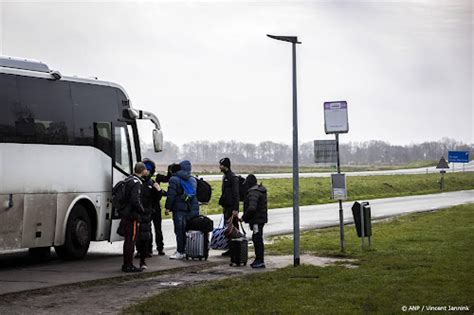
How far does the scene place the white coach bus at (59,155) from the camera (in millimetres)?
15086

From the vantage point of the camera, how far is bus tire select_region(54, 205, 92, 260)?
54.6 ft

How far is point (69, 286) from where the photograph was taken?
41.7 ft

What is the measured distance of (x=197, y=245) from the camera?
16.6 metres

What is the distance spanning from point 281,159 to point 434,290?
7087 inches

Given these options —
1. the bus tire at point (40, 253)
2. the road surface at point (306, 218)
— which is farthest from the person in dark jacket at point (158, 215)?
the bus tire at point (40, 253)

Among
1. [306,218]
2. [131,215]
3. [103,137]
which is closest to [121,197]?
[131,215]

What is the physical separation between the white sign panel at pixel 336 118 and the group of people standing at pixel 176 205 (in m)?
2.23

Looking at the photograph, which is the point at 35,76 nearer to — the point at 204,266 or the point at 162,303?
the point at 204,266

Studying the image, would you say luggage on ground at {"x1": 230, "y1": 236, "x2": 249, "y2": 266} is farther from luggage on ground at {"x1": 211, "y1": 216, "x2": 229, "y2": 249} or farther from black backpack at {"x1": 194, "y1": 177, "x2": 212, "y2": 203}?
luggage on ground at {"x1": 211, "y1": 216, "x2": 229, "y2": 249}

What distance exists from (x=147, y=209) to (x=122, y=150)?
3.20 m

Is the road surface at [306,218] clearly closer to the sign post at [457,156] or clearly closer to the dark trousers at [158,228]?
the dark trousers at [158,228]

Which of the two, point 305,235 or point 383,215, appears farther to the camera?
point 383,215

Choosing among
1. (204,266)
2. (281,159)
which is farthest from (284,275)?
(281,159)

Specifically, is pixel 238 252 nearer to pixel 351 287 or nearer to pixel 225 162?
pixel 225 162
